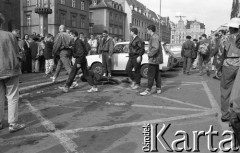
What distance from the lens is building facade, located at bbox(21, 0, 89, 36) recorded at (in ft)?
159

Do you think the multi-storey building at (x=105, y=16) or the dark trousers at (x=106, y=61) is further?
the multi-storey building at (x=105, y=16)

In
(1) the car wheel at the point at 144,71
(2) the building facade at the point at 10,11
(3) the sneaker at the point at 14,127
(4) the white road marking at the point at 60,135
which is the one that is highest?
(2) the building facade at the point at 10,11

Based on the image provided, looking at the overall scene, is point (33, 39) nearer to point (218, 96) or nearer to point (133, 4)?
point (218, 96)

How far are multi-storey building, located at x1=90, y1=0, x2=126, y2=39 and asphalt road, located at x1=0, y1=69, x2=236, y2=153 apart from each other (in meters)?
57.9

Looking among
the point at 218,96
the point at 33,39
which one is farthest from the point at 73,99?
the point at 33,39

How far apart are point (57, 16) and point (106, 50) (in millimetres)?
39788

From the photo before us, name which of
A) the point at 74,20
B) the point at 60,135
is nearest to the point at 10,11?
the point at 74,20

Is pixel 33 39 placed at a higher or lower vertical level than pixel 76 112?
higher

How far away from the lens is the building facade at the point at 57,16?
4859 centimetres

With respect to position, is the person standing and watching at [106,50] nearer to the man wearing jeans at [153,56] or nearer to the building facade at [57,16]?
the man wearing jeans at [153,56]

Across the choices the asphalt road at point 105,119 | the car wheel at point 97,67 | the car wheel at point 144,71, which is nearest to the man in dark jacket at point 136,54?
the asphalt road at point 105,119

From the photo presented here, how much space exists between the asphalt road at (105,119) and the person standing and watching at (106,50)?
318cm

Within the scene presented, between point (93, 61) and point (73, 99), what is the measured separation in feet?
17.4

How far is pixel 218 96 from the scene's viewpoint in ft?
27.3
